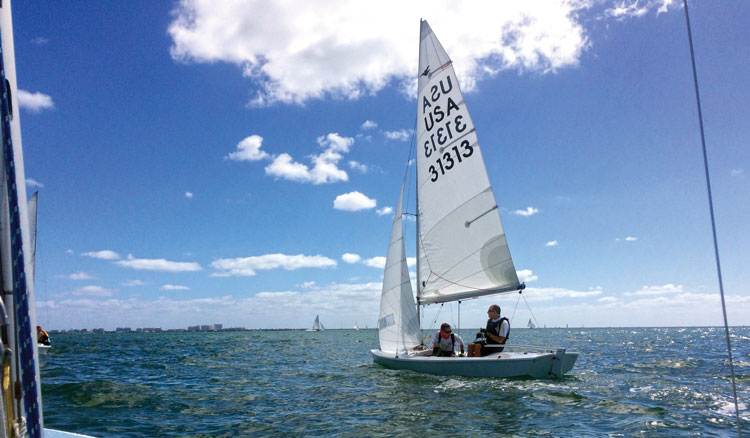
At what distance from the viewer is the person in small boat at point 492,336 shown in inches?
540

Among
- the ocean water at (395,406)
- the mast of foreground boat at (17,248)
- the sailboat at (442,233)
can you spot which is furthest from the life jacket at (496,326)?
the mast of foreground boat at (17,248)

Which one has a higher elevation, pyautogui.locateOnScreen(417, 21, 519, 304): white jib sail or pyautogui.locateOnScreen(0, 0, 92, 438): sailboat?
pyautogui.locateOnScreen(417, 21, 519, 304): white jib sail

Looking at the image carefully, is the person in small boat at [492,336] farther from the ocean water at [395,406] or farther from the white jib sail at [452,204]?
the white jib sail at [452,204]

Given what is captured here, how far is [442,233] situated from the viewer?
54.2ft

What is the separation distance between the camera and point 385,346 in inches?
693

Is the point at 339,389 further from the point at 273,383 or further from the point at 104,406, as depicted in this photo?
→ the point at 104,406

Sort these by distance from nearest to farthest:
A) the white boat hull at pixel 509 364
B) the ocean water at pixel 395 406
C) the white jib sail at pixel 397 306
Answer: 1. the ocean water at pixel 395 406
2. the white boat hull at pixel 509 364
3. the white jib sail at pixel 397 306

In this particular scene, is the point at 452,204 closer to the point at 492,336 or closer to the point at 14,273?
the point at 492,336

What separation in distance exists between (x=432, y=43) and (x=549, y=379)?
41.8 ft

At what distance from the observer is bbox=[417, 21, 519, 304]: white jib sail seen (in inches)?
607

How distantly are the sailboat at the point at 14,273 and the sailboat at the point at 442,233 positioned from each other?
476 inches

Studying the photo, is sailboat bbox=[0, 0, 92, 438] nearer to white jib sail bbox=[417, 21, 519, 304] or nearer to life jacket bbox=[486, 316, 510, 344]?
life jacket bbox=[486, 316, 510, 344]

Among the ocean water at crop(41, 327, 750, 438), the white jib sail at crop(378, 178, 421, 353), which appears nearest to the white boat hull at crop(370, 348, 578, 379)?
Result: the ocean water at crop(41, 327, 750, 438)

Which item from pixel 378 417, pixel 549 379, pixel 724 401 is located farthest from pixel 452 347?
pixel 724 401
